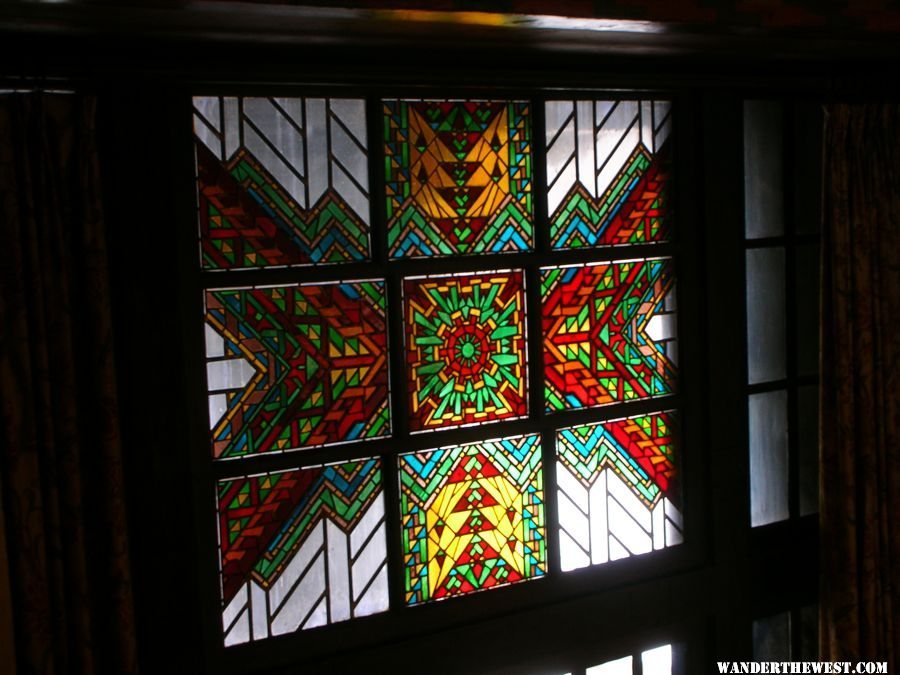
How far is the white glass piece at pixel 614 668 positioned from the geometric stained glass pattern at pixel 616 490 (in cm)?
31

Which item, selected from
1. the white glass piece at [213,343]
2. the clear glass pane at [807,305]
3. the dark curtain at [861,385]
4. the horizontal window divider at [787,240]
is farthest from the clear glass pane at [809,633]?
the white glass piece at [213,343]

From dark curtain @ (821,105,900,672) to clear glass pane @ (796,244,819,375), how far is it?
193mm

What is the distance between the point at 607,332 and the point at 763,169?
70 centimetres

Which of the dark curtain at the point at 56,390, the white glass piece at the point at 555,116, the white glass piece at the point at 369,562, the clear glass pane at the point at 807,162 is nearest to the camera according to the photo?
the dark curtain at the point at 56,390

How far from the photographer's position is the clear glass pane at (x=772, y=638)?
9.24 feet

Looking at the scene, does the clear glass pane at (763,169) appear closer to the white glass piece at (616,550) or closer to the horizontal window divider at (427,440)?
the horizontal window divider at (427,440)

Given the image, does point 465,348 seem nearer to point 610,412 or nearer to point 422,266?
point 422,266

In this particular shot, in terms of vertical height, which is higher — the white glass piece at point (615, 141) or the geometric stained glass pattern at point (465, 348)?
the white glass piece at point (615, 141)

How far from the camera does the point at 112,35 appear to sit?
1.81 meters

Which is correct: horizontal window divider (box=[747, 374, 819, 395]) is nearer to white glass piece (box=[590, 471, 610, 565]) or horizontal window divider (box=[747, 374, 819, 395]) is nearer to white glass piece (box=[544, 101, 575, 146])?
white glass piece (box=[590, 471, 610, 565])

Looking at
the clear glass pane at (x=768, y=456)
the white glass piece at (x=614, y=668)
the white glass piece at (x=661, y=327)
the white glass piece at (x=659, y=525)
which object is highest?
the white glass piece at (x=661, y=327)

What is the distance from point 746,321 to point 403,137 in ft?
3.66

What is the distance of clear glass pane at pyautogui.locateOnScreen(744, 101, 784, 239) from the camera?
2691 millimetres

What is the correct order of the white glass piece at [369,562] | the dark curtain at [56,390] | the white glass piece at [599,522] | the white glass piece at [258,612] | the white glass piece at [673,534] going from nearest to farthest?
the dark curtain at [56,390] < the white glass piece at [258,612] < the white glass piece at [369,562] < the white glass piece at [599,522] < the white glass piece at [673,534]
